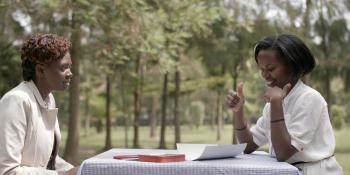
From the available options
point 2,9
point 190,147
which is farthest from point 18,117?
point 2,9

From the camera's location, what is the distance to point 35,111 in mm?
2623

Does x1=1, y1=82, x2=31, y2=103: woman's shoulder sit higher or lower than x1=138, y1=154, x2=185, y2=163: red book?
higher

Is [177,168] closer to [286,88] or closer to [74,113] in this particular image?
[286,88]

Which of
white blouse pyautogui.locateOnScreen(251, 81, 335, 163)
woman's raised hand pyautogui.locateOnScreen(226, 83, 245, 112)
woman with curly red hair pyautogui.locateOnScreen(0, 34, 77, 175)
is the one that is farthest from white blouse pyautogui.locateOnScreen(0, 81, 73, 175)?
white blouse pyautogui.locateOnScreen(251, 81, 335, 163)

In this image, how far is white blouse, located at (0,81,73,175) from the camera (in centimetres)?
245

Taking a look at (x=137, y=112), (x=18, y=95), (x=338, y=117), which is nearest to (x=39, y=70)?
(x=18, y=95)

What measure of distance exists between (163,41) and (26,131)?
1040 centimetres

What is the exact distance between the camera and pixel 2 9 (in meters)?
11.1

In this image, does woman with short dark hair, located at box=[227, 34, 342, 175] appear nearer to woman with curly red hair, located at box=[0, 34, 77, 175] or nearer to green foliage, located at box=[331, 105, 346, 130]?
woman with curly red hair, located at box=[0, 34, 77, 175]

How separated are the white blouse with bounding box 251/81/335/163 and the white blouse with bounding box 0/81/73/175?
3.53ft

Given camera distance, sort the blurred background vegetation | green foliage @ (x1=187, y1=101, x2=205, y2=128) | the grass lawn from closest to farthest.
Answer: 1. the blurred background vegetation
2. the grass lawn
3. green foliage @ (x1=187, y1=101, x2=205, y2=128)

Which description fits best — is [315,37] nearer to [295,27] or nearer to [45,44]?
[295,27]

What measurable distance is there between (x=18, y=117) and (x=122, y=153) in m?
0.49

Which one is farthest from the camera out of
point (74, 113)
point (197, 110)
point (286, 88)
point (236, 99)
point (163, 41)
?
point (197, 110)
